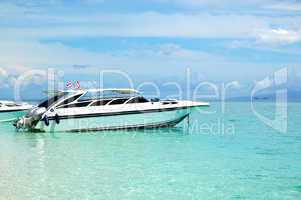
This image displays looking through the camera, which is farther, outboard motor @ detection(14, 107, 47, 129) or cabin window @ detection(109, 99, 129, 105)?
outboard motor @ detection(14, 107, 47, 129)

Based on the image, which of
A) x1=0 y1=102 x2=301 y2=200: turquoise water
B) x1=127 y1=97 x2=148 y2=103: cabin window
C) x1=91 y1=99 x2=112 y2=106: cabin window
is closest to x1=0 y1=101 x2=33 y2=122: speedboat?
x1=0 y1=102 x2=301 y2=200: turquoise water

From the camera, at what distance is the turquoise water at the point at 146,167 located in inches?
453

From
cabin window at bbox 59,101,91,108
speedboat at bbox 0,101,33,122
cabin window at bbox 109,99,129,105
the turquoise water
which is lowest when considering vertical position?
the turquoise water

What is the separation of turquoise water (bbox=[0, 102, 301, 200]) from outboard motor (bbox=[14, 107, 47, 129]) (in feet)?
3.07

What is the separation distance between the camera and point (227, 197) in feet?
36.2

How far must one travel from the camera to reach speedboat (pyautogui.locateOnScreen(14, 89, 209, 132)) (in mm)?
23984

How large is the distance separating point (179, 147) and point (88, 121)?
6.19m

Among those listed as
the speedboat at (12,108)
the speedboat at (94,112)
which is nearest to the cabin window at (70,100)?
the speedboat at (94,112)

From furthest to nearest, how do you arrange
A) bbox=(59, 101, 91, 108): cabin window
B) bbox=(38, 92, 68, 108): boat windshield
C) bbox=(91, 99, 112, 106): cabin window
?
1. bbox=(38, 92, 68, 108): boat windshield
2. bbox=(91, 99, 112, 106): cabin window
3. bbox=(59, 101, 91, 108): cabin window

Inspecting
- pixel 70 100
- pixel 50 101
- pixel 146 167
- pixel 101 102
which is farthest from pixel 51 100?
pixel 146 167

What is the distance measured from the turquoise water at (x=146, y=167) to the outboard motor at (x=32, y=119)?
0.93m

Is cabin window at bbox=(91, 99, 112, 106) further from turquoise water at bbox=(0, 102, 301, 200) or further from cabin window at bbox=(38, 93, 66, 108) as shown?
cabin window at bbox=(38, 93, 66, 108)

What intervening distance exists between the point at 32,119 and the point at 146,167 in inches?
457

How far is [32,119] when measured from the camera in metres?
24.8
